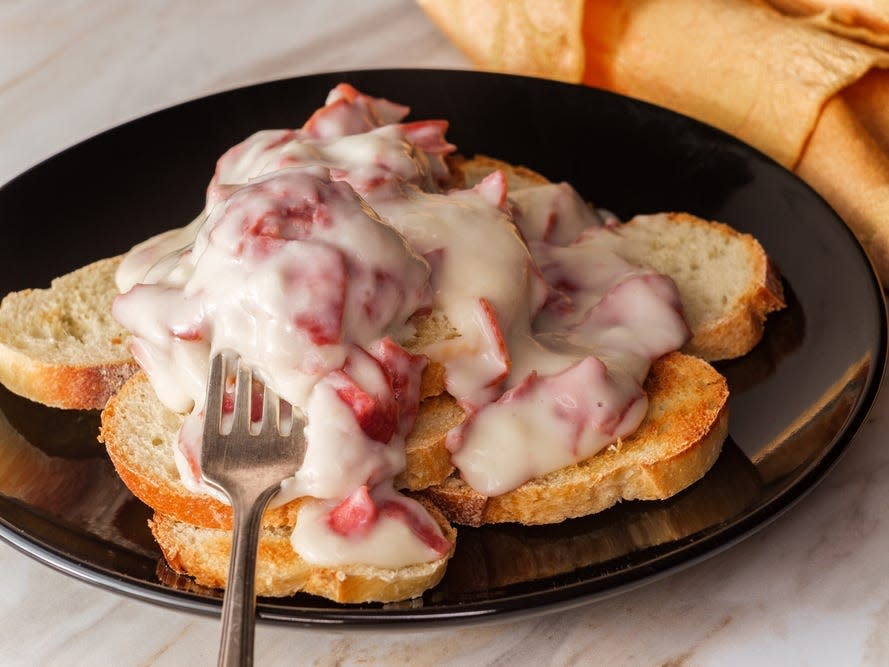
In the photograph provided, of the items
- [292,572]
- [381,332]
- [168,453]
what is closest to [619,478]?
[381,332]

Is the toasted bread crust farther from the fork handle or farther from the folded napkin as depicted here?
the folded napkin

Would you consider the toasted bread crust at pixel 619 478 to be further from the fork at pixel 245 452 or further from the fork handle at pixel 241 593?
the fork handle at pixel 241 593

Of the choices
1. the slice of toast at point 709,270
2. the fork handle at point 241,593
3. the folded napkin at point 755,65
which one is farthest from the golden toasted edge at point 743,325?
the fork handle at point 241,593

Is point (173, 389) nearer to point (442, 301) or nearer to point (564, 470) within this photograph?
point (442, 301)

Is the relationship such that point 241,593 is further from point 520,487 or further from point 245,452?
point 520,487

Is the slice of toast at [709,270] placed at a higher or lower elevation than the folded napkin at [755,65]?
lower

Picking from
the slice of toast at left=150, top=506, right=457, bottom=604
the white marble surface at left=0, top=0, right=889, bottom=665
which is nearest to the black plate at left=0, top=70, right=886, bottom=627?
the slice of toast at left=150, top=506, right=457, bottom=604

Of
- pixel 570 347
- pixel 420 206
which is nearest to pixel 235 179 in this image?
pixel 420 206
